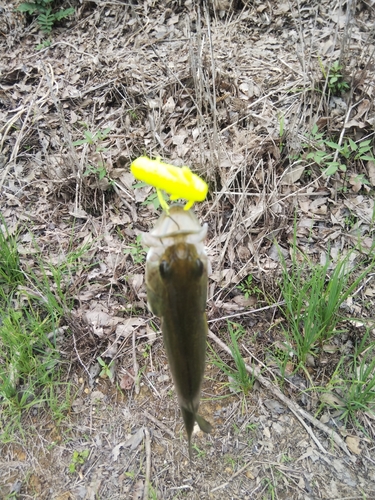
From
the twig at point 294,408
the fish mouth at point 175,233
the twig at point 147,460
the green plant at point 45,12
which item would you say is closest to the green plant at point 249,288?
→ the twig at point 294,408

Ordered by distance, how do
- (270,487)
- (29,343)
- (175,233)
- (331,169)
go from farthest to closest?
(331,169)
(29,343)
(270,487)
(175,233)

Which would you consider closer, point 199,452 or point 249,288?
point 199,452

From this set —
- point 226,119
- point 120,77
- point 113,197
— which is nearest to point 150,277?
point 113,197

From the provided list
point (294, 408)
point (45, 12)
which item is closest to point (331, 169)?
point (294, 408)

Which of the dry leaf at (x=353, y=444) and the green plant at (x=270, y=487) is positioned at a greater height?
the dry leaf at (x=353, y=444)

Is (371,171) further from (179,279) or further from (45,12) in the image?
(45,12)

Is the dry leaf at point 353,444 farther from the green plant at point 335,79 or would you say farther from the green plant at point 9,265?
the green plant at point 335,79

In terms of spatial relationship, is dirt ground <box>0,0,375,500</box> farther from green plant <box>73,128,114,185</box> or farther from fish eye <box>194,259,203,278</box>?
fish eye <box>194,259,203,278</box>
